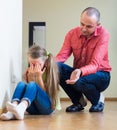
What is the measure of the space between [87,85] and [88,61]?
190 mm

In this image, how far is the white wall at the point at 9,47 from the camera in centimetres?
206

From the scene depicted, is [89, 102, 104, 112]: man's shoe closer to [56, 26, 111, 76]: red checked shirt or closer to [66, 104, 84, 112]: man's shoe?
[66, 104, 84, 112]: man's shoe

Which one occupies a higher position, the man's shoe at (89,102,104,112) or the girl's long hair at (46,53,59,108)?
the girl's long hair at (46,53,59,108)

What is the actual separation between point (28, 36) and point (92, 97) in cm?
191

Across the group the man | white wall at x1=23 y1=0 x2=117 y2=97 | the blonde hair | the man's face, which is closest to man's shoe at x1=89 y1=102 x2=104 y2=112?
the man

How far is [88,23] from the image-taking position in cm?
237

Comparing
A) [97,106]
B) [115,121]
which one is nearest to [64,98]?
[97,106]

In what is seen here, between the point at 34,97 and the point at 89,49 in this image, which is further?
the point at 89,49

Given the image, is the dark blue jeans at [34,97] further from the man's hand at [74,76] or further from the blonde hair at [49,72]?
the man's hand at [74,76]

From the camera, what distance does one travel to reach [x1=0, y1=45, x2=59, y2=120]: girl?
2061 millimetres

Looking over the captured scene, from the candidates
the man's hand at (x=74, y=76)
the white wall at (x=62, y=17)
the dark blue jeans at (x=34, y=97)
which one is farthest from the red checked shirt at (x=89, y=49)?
the white wall at (x=62, y=17)

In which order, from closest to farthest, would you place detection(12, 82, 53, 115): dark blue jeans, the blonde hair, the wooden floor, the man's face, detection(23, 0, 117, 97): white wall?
1. the wooden floor
2. detection(12, 82, 53, 115): dark blue jeans
3. the blonde hair
4. the man's face
5. detection(23, 0, 117, 97): white wall

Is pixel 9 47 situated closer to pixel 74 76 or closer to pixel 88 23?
pixel 74 76

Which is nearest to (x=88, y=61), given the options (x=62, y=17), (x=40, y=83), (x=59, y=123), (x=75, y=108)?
(x=75, y=108)
